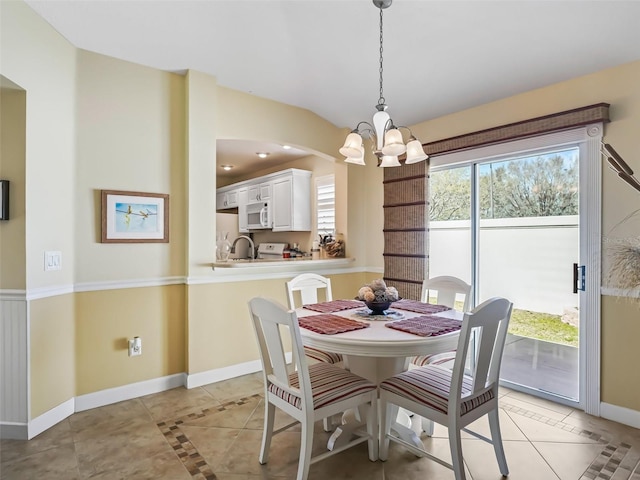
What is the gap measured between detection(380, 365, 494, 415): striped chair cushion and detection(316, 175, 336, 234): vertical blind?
8.87 feet

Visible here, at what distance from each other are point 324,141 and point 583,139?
2.39 meters

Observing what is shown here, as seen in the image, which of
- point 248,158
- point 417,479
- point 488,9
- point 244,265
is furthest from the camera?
point 248,158

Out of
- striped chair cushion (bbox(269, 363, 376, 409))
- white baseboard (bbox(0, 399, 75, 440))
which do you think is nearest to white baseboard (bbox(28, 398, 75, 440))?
white baseboard (bbox(0, 399, 75, 440))

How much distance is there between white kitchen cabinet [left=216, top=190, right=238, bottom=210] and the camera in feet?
21.1

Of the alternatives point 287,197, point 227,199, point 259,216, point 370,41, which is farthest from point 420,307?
point 227,199

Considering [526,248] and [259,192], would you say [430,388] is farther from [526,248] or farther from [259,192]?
[259,192]

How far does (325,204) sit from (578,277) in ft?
9.63

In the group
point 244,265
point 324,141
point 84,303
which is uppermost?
point 324,141

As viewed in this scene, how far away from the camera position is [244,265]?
A: 338 centimetres

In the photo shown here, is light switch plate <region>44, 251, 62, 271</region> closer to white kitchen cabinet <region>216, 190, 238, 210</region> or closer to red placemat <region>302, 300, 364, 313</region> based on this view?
red placemat <region>302, 300, 364, 313</region>

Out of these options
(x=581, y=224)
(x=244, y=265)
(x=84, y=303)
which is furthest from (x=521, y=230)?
(x=84, y=303)

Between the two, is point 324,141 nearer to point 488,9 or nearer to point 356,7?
→ point 356,7

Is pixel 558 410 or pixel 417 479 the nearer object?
pixel 417 479

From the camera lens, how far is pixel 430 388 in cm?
196
